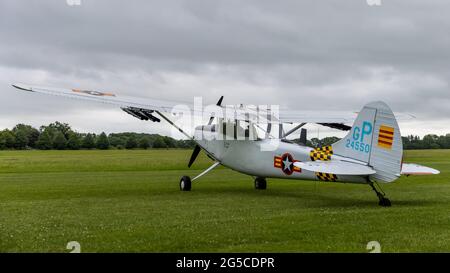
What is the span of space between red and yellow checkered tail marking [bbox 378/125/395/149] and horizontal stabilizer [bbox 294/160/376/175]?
21.7 inches

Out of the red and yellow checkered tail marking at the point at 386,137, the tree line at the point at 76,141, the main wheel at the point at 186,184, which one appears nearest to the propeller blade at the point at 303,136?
the red and yellow checkered tail marking at the point at 386,137

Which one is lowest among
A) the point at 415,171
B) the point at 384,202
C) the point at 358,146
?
the point at 384,202

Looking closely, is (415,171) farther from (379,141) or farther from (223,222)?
(223,222)

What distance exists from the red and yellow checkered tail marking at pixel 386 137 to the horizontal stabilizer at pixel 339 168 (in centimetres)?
55

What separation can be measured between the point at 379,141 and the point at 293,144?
2722 millimetres

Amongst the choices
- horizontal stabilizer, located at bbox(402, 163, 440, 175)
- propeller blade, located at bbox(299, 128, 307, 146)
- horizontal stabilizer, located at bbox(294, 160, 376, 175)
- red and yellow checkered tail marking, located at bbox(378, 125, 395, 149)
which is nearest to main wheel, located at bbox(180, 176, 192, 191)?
propeller blade, located at bbox(299, 128, 307, 146)

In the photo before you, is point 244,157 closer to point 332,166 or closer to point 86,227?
point 332,166

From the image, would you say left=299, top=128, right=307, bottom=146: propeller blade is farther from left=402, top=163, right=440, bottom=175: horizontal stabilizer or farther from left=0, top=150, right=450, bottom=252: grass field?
left=402, top=163, right=440, bottom=175: horizontal stabilizer

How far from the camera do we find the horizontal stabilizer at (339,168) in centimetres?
1038

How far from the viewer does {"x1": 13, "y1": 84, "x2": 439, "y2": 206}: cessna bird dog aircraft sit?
411 inches

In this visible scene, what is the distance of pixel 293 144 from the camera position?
12.8 m

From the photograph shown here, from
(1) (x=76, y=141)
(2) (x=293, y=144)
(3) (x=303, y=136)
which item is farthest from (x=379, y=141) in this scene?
(1) (x=76, y=141)
